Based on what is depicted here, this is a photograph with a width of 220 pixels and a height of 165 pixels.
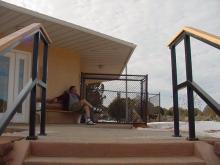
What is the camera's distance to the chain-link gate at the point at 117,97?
11.0m

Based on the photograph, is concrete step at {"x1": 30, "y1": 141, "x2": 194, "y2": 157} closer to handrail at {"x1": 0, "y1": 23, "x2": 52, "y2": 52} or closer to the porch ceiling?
handrail at {"x1": 0, "y1": 23, "x2": 52, "y2": 52}

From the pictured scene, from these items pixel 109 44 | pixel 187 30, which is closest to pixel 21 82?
pixel 109 44

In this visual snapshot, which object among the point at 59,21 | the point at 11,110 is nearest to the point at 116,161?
the point at 11,110

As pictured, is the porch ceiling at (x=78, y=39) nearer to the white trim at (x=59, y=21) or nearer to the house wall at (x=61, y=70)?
the white trim at (x=59, y=21)

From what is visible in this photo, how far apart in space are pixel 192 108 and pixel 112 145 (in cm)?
104

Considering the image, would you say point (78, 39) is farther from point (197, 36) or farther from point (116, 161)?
point (116, 161)

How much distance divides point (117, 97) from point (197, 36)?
8.01 meters

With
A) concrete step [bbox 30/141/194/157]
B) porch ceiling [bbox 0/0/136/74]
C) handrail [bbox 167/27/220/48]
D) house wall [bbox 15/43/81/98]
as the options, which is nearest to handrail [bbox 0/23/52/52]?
concrete step [bbox 30/141/194/157]

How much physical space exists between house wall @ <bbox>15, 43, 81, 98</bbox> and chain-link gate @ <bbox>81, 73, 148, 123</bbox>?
1.27 feet

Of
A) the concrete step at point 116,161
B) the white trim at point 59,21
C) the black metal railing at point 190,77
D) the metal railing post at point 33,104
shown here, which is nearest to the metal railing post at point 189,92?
the black metal railing at point 190,77

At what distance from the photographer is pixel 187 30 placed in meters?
3.79

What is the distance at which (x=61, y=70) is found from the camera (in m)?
10.5

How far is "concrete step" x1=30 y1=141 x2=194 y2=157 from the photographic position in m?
3.16

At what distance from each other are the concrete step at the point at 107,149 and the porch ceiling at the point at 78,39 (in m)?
4.99
